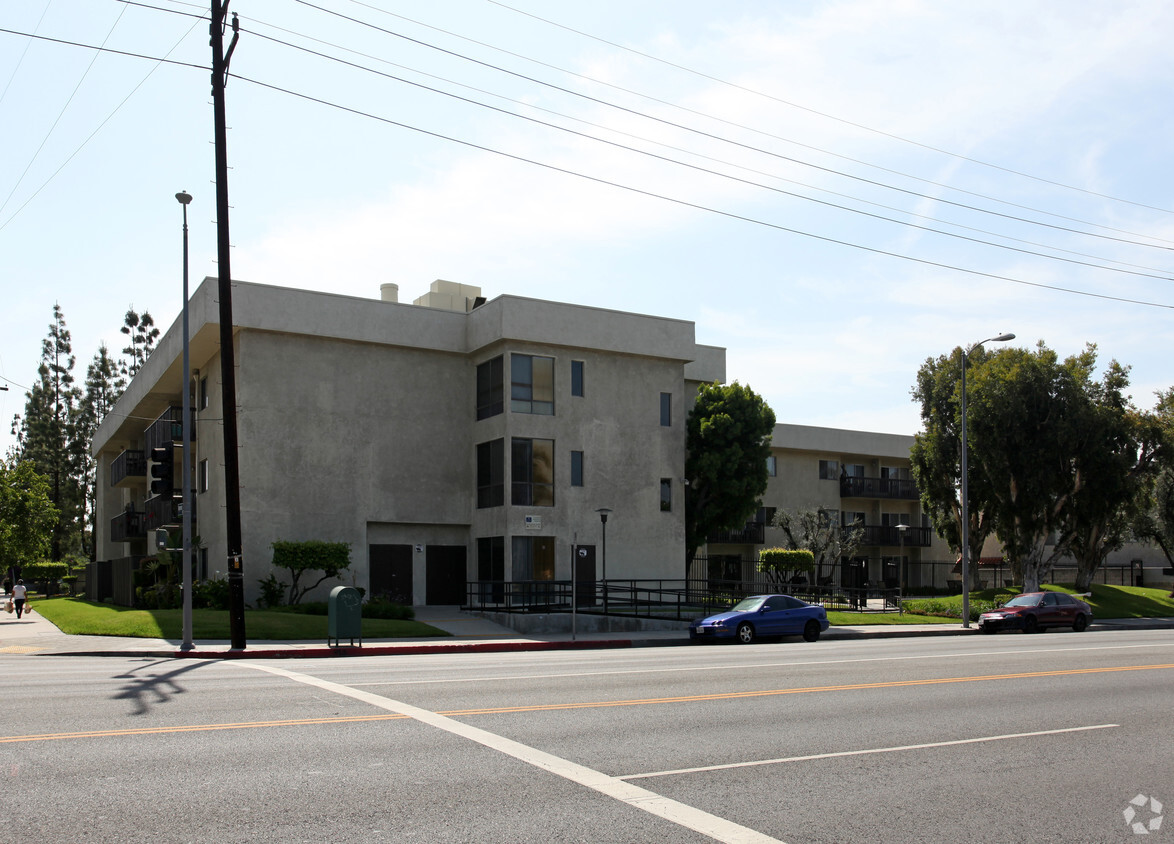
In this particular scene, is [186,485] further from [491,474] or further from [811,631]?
[811,631]

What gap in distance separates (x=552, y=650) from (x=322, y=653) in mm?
5000

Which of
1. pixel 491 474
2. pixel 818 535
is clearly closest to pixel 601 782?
pixel 491 474

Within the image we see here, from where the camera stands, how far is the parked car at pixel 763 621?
2580 cm

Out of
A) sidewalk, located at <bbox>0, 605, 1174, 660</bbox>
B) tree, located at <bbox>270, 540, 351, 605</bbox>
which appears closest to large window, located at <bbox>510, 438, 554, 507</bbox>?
sidewalk, located at <bbox>0, 605, 1174, 660</bbox>

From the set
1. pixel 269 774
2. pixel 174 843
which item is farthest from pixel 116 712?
pixel 174 843

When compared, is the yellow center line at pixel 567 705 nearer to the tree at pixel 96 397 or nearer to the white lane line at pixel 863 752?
the white lane line at pixel 863 752

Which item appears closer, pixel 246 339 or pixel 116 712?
pixel 116 712

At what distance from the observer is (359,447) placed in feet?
115

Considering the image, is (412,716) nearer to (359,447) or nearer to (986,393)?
(359,447)

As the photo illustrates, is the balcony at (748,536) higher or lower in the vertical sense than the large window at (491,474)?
lower

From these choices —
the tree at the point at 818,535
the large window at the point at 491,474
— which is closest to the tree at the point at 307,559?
the large window at the point at 491,474

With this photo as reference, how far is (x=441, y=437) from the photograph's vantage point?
120ft

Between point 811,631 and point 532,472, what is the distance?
39.5 feet

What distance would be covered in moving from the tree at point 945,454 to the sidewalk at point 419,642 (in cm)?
1449
